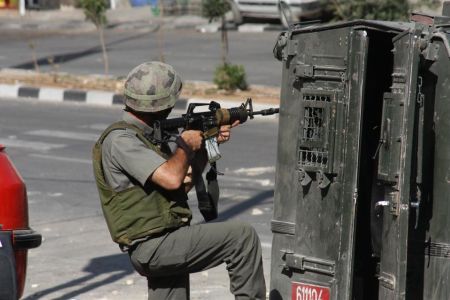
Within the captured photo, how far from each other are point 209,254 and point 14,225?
104 centimetres

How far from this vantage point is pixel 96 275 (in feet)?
22.7

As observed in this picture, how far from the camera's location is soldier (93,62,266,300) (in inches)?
171

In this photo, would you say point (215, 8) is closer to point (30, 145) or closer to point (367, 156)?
Result: point (30, 145)

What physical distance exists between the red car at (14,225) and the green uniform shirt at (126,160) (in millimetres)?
618

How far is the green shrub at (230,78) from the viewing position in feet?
52.2

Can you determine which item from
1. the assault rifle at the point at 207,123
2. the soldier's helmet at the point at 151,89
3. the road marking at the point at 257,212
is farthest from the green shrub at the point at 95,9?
the soldier's helmet at the point at 151,89

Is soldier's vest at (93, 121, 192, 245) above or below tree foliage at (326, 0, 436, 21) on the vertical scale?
below

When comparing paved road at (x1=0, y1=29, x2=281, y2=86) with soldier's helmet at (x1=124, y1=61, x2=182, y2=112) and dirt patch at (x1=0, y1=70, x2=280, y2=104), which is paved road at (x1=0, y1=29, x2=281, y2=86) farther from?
soldier's helmet at (x1=124, y1=61, x2=182, y2=112)

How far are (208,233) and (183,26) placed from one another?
24.2 meters

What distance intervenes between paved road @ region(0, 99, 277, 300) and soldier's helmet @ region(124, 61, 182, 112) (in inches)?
83.1

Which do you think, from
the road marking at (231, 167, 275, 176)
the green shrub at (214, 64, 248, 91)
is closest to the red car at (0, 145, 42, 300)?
the road marking at (231, 167, 275, 176)

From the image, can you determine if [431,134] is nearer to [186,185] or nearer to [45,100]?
[186,185]

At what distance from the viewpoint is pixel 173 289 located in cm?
459

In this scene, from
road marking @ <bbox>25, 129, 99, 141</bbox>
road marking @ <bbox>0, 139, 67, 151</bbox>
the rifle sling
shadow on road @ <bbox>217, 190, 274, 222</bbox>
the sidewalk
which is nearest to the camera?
the rifle sling
